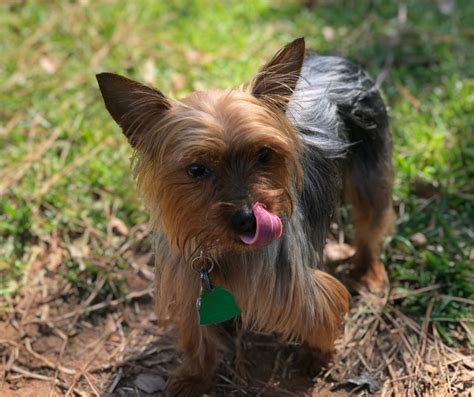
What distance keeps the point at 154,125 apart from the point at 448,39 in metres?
3.87

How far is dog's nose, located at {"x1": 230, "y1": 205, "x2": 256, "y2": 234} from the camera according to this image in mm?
2568

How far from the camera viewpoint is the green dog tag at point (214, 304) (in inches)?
115

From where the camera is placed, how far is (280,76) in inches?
110

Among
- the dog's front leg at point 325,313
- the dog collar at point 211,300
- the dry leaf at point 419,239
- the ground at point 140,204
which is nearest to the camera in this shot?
the dog collar at point 211,300

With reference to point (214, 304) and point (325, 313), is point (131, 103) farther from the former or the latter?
point (325, 313)

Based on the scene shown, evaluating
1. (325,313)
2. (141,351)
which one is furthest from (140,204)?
(325,313)

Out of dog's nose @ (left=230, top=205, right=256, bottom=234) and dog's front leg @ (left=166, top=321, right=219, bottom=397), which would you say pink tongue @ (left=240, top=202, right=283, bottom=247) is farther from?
dog's front leg @ (left=166, top=321, right=219, bottom=397)

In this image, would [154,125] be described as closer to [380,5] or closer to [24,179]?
[24,179]

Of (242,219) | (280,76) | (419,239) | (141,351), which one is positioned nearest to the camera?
(242,219)

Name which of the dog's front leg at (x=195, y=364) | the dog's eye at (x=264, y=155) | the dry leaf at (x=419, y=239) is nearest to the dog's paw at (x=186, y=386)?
Answer: the dog's front leg at (x=195, y=364)

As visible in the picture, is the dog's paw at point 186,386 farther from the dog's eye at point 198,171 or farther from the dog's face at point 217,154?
the dog's eye at point 198,171

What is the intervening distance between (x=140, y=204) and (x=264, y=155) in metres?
1.85

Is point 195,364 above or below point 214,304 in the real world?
below

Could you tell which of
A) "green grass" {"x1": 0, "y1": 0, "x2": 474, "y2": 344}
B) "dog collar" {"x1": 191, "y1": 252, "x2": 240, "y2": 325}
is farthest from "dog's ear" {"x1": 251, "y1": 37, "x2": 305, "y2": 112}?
"green grass" {"x1": 0, "y1": 0, "x2": 474, "y2": 344}
